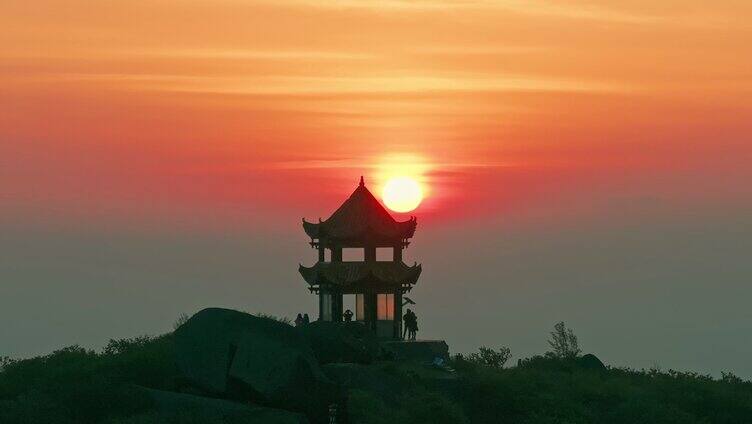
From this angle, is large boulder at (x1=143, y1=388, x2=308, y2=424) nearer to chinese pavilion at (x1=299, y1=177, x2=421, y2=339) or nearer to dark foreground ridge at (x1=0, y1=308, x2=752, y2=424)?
dark foreground ridge at (x1=0, y1=308, x2=752, y2=424)

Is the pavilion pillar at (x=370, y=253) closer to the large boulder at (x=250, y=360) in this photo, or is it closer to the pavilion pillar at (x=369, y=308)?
the pavilion pillar at (x=369, y=308)

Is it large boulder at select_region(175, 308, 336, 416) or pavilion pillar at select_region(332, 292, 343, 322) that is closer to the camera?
large boulder at select_region(175, 308, 336, 416)

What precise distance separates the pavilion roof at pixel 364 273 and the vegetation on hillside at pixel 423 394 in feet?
16.5

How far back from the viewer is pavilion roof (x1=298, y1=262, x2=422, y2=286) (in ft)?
242

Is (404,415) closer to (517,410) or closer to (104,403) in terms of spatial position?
(517,410)

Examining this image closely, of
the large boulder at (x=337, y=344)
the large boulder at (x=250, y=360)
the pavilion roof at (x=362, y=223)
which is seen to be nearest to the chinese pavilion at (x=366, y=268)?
the pavilion roof at (x=362, y=223)

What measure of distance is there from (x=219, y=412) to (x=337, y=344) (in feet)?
31.1

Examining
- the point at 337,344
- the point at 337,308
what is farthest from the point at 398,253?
the point at 337,344

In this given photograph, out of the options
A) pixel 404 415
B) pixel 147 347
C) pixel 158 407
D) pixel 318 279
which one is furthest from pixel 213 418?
pixel 318 279

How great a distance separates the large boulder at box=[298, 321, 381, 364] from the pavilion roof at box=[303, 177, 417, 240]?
24.2ft

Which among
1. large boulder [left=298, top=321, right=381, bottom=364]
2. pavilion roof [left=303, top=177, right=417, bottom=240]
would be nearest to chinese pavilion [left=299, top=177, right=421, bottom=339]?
pavilion roof [left=303, top=177, right=417, bottom=240]

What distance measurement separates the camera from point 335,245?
75188 mm

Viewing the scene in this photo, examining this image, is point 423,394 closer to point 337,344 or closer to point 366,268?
point 337,344

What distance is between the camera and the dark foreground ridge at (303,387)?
58844 mm
